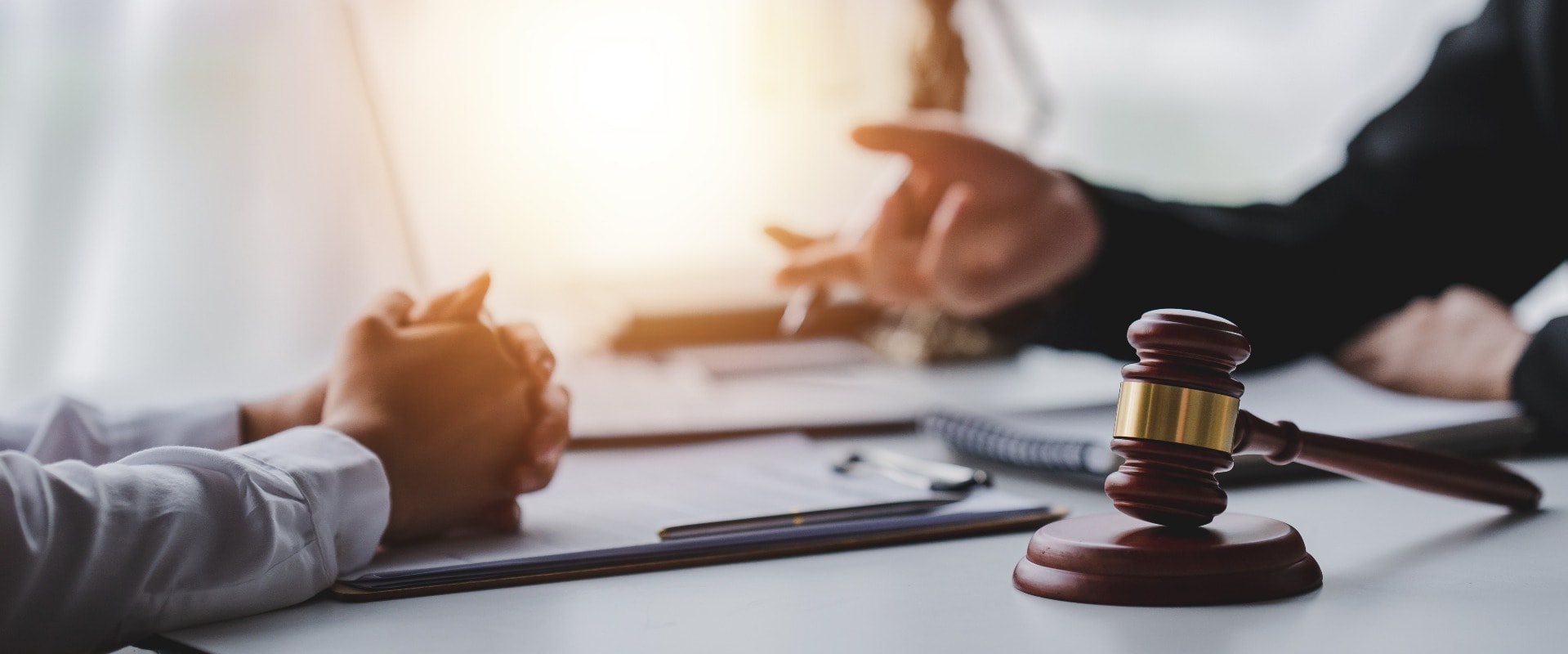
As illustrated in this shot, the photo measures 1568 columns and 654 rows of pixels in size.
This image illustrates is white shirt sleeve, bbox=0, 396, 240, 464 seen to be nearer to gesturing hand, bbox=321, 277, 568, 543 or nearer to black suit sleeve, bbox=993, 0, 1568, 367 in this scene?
gesturing hand, bbox=321, 277, 568, 543

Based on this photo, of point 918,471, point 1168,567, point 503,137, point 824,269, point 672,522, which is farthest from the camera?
point 503,137

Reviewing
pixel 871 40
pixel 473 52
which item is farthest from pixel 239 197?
pixel 871 40

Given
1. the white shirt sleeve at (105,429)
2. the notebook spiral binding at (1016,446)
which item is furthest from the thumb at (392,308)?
the notebook spiral binding at (1016,446)

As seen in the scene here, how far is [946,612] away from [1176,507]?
0.09 metres

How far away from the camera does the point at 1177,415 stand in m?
0.40

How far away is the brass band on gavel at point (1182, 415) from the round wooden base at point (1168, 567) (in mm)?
37

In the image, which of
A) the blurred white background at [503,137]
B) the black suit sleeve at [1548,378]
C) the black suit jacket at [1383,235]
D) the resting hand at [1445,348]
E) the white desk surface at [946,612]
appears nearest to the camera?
the white desk surface at [946,612]

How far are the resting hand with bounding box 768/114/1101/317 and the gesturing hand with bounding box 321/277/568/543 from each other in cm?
48

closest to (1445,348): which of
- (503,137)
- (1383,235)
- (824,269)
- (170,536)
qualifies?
(1383,235)

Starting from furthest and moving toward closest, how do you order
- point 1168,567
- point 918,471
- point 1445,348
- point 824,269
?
point 824,269
point 1445,348
point 918,471
point 1168,567

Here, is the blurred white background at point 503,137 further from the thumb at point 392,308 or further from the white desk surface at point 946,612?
the white desk surface at point 946,612

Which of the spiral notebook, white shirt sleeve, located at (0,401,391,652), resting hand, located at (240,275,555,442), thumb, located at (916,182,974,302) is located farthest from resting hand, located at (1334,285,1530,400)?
white shirt sleeve, located at (0,401,391,652)

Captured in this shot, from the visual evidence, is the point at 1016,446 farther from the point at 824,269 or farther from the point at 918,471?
the point at 824,269

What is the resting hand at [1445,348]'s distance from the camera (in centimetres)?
89
